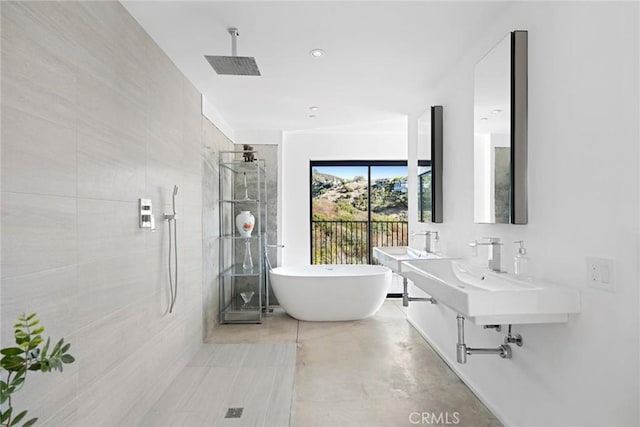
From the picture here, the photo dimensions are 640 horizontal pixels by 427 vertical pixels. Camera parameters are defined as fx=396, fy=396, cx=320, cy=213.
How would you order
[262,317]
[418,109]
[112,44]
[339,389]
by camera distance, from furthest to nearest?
1. [262,317]
2. [418,109]
3. [339,389]
4. [112,44]

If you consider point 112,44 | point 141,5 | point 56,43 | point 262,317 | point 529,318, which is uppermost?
point 141,5

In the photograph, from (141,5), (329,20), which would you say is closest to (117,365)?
(141,5)

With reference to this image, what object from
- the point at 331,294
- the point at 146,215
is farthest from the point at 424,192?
the point at 146,215

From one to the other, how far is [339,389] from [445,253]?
1.40 metres

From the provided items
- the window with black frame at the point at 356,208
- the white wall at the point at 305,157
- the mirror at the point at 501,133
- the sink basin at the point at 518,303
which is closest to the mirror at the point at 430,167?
the mirror at the point at 501,133

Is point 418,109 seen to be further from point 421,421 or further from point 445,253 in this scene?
point 421,421

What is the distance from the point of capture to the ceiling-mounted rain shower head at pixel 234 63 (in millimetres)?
2300

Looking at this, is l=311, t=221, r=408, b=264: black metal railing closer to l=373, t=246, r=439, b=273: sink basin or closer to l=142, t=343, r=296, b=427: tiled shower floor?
l=373, t=246, r=439, b=273: sink basin

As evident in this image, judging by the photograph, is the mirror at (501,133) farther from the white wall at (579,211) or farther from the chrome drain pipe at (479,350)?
the chrome drain pipe at (479,350)

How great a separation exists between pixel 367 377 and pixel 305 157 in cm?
341

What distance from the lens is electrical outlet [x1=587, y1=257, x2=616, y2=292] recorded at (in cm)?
151

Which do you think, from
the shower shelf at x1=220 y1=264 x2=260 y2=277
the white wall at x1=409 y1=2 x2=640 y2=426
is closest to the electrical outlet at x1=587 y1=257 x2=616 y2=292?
the white wall at x1=409 y1=2 x2=640 y2=426

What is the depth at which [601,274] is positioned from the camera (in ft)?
5.13

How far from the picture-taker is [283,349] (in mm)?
3676
